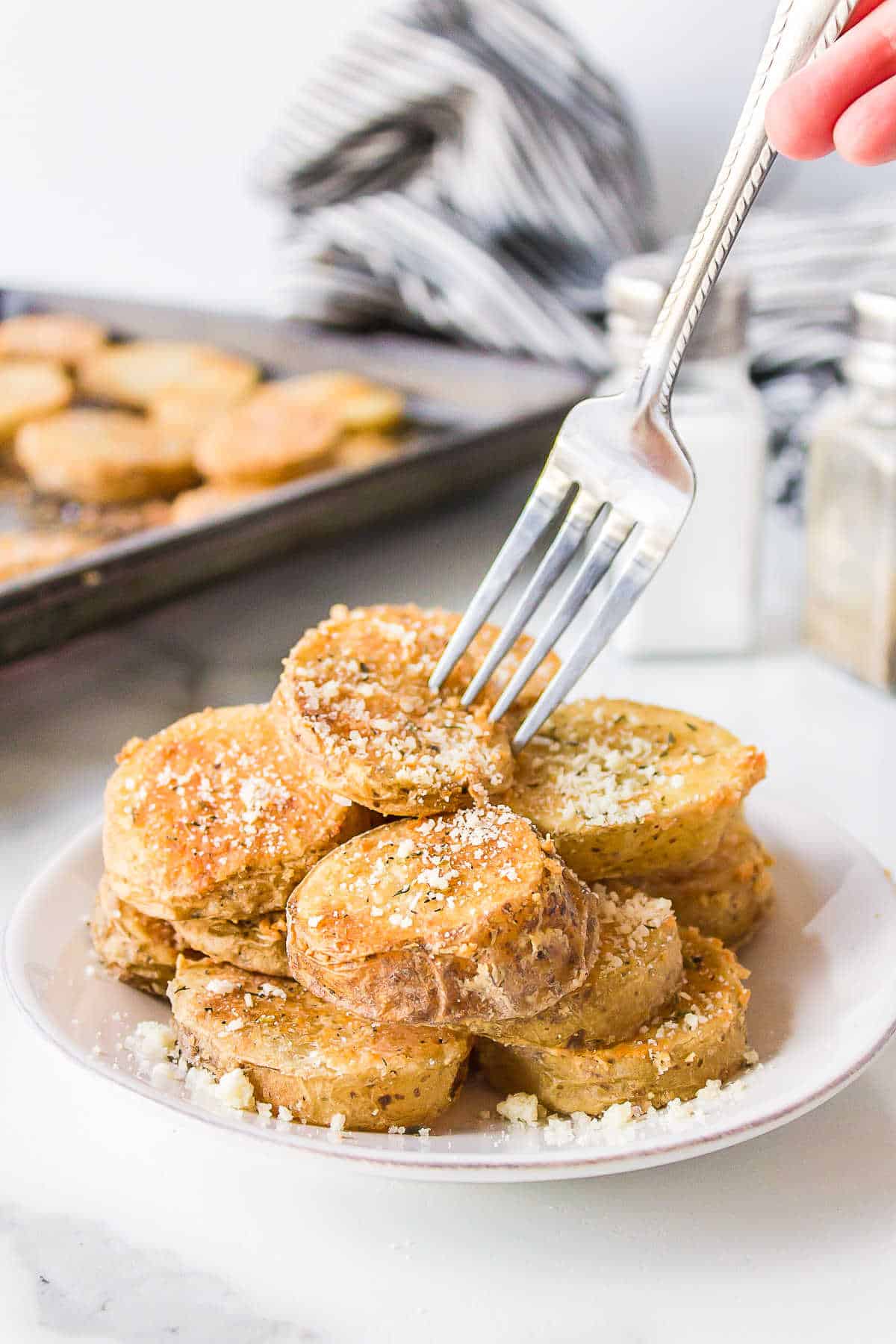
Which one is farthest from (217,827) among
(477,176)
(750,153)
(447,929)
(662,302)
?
(477,176)

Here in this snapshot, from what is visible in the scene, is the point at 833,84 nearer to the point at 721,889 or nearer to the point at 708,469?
the point at 721,889

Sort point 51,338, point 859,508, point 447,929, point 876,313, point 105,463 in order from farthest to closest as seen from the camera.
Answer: point 51,338, point 105,463, point 859,508, point 876,313, point 447,929

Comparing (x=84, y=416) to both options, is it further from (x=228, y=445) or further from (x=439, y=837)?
(x=439, y=837)

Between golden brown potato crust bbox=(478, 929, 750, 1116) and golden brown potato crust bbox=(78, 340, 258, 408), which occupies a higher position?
golden brown potato crust bbox=(78, 340, 258, 408)

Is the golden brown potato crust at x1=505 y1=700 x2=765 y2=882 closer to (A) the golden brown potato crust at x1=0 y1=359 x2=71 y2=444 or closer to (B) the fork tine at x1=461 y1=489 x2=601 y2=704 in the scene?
(B) the fork tine at x1=461 y1=489 x2=601 y2=704

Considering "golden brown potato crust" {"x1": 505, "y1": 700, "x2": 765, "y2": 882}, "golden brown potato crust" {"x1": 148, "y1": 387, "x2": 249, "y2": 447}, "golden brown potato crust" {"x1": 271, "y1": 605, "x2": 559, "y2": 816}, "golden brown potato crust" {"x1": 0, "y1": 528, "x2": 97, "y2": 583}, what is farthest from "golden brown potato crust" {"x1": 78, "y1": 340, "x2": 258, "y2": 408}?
"golden brown potato crust" {"x1": 505, "y1": 700, "x2": 765, "y2": 882}

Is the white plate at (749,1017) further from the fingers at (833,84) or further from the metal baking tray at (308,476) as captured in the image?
the fingers at (833,84)

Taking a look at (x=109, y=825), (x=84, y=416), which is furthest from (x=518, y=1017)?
(x=84, y=416)
